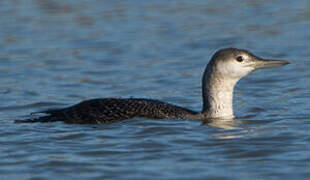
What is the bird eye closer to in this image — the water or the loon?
the loon

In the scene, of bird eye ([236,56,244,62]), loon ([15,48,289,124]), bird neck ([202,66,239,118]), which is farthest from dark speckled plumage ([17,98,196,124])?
bird eye ([236,56,244,62])

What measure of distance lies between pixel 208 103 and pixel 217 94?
16 cm

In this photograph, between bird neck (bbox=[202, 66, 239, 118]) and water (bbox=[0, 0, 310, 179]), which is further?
bird neck (bbox=[202, 66, 239, 118])

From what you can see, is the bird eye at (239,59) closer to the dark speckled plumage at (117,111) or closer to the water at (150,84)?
the water at (150,84)

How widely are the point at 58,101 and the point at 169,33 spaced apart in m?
4.81

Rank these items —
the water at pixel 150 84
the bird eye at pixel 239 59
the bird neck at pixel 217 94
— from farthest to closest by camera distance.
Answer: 1. the bird neck at pixel 217 94
2. the bird eye at pixel 239 59
3. the water at pixel 150 84

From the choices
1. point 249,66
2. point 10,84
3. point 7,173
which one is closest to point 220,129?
point 249,66

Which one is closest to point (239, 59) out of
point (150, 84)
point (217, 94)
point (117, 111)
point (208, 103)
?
point (217, 94)

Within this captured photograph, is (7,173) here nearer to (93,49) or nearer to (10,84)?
(10,84)

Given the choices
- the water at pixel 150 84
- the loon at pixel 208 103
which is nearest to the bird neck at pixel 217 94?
the loon at pixel 208 103

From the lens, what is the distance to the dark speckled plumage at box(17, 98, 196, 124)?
9.21 m

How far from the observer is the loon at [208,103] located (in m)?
9.17

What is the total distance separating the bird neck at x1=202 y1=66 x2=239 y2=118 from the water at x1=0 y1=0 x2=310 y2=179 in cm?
19

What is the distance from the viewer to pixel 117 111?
30.2ft
